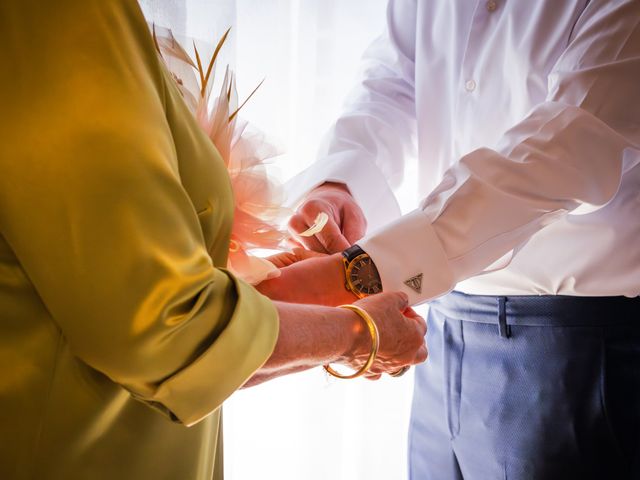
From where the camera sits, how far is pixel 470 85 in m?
1.20

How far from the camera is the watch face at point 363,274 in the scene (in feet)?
3.25

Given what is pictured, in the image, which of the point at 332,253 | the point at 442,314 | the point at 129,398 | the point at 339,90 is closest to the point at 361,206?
the point at 332,253


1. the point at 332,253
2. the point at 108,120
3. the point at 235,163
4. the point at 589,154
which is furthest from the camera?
the point at 332,253

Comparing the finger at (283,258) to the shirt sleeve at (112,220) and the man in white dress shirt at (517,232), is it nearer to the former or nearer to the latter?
the man in white dress shirt at (517,232)

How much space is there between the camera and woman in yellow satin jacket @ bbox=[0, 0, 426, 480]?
1.55 feet

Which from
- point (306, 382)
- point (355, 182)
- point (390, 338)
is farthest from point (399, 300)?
point (306, 382)

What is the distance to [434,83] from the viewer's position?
1309mm

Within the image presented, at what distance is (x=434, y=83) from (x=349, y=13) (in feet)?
1.85

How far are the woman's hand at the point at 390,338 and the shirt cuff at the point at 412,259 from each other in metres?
0.08

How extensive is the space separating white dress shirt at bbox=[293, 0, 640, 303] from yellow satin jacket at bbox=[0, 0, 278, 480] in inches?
19.0

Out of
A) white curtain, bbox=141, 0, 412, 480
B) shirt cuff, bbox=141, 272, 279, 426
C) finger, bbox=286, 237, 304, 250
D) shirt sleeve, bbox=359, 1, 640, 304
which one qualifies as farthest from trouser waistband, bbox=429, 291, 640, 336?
shirt cuff, bbox=141, 272, 279, 426

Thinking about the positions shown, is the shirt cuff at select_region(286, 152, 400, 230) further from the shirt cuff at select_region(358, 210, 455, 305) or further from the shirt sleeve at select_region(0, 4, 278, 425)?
the shirt sleeve at select_region(0, 4, 278, 425)

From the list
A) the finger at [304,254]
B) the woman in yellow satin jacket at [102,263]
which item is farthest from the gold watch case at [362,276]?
the woman in yellow satin jacket at [102,263]

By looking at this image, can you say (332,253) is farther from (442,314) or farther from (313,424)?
(313,424)
